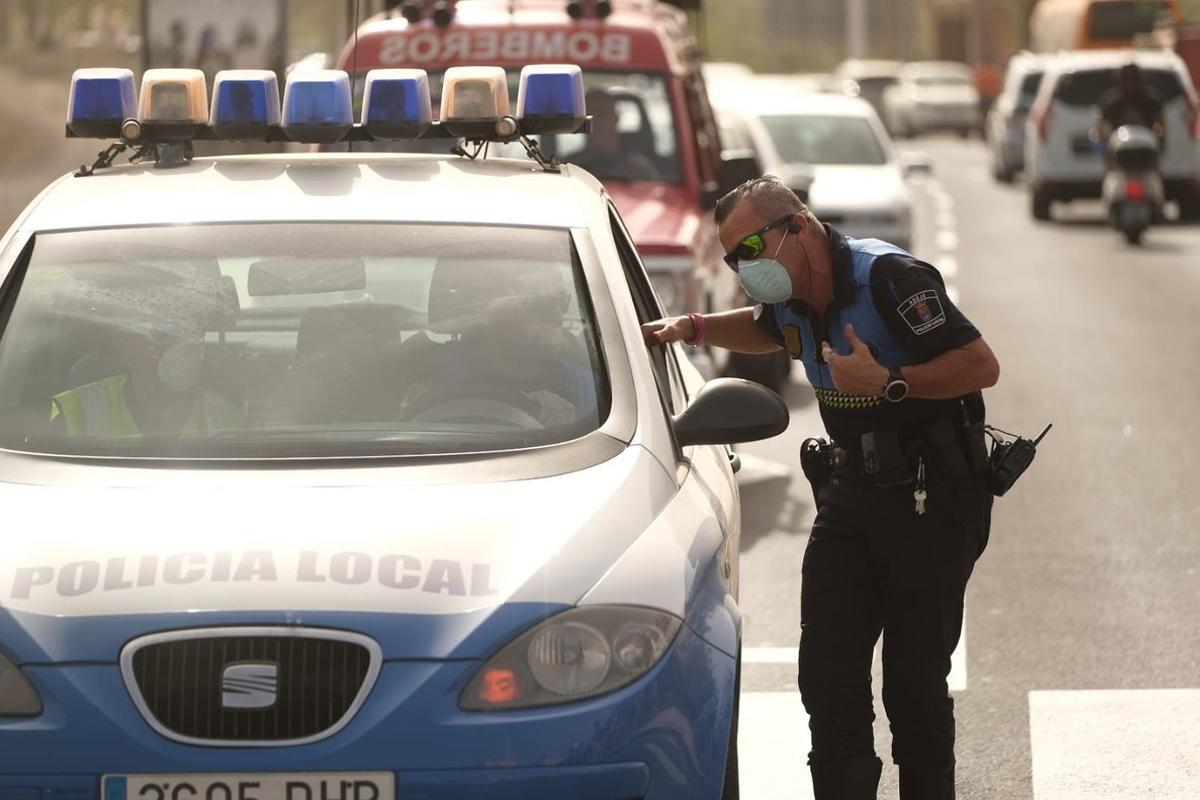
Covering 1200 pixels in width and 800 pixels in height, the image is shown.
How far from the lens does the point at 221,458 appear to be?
4602 millimetres

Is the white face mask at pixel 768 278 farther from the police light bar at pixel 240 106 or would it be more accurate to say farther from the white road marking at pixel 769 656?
the white road marking at pixel 769 656

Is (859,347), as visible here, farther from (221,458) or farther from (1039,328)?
(1039,328)

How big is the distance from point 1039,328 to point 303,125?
1170cm

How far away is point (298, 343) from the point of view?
497cm

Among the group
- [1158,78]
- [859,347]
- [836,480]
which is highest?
[859,347]

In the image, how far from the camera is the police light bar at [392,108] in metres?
5.84

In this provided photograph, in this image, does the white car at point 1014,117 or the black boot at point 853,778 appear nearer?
the black boot at point 853,778

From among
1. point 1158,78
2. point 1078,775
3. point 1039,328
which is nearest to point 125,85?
point 1078,775

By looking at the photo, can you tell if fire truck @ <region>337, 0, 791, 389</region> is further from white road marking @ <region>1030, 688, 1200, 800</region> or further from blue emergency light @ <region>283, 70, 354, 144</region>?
blue emergency light @ <region>283, 70, 354, 144</region>

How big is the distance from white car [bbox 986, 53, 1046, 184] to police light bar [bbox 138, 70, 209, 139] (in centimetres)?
2549

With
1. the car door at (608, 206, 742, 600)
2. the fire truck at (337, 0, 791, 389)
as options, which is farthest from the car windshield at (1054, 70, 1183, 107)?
the car door at (608, 206, 742, 600)

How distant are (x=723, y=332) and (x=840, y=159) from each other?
46.8 feet

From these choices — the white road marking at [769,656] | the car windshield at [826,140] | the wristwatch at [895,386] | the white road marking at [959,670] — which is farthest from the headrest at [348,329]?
the car windshield at [826,140]

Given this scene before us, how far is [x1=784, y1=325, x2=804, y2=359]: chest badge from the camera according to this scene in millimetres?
4977
